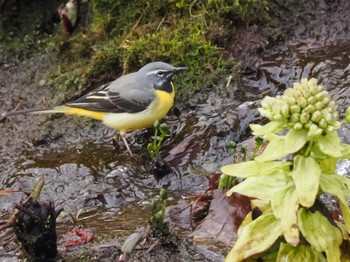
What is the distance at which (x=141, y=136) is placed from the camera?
24.7 ft

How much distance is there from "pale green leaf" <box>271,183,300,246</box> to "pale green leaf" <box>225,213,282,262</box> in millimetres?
149

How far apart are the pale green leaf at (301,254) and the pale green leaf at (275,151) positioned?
50cm

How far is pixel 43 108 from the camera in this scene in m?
7.66

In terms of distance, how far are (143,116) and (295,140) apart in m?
4.29

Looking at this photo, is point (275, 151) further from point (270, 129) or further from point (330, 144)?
point (330, 144)

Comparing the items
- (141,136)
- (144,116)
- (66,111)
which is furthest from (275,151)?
(66,111)

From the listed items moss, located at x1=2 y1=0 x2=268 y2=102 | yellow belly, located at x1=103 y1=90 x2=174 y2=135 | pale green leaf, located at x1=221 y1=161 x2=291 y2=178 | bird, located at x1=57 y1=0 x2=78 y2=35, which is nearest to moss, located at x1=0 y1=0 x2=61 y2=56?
bird, located at x1=57 y1=0 x2=78 y2=35

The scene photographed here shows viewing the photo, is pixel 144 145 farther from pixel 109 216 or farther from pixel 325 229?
pixel 325 229

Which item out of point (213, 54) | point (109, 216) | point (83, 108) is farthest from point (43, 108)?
point (109, 216)

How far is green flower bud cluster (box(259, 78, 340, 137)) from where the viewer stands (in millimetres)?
2998

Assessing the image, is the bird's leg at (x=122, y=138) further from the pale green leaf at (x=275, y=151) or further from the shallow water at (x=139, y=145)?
the pale green leaf at (x=275, y=151)

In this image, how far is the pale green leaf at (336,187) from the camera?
3.14 meters

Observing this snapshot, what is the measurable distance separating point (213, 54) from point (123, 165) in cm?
172

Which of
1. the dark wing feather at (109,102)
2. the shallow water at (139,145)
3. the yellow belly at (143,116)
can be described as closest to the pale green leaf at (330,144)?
the shallow water at (139,145)
